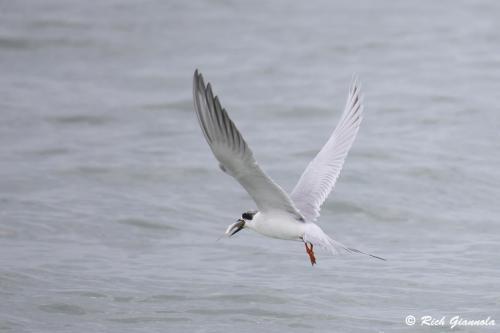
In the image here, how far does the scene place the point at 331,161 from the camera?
29.6ft

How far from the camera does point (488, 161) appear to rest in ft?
42.6

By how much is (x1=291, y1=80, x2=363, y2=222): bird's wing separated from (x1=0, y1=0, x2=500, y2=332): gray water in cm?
93

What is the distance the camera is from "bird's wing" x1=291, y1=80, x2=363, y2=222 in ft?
28.6

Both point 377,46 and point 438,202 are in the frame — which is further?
point 377,46

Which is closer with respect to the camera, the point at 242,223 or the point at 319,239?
the point at 319,239

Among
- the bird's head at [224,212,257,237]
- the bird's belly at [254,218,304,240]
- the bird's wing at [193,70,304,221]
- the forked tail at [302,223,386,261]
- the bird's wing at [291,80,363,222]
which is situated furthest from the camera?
the bird's wing at [291,80,363,222]

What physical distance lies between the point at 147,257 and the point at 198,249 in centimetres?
49

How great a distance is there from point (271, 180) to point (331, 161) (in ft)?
5.61

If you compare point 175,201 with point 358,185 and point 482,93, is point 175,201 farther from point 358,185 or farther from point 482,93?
point 482,93

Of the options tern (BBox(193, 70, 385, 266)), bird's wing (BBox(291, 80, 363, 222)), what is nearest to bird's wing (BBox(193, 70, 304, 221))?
tern (BBox(193, 70, 385, 266))

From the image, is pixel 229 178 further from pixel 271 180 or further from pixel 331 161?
pixel 271 180

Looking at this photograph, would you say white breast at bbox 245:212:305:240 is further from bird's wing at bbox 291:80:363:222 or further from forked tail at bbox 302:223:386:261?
bird's wing at bbox 291:80:363:222

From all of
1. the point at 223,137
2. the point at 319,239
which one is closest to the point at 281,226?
the point at 319,239

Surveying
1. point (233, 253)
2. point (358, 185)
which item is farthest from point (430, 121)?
point (233, 253)
